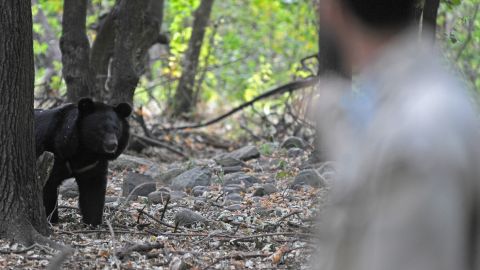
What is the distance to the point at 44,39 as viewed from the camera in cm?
1684

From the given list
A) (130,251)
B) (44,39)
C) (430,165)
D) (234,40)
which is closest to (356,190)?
(430,165)

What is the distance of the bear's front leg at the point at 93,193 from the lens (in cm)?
676

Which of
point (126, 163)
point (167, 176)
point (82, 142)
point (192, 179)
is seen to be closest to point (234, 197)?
point (192, 179)

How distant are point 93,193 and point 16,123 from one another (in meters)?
1.64

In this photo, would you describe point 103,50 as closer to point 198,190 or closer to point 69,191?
point 69,191

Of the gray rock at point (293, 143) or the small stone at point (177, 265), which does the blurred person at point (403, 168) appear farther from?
the gray rock at point (293, 143)

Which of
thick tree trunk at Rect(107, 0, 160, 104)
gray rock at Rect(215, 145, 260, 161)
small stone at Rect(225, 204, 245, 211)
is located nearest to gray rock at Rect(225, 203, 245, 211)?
small stone at Rect(225, 204, 245, 211)

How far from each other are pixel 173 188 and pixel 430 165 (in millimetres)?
7152

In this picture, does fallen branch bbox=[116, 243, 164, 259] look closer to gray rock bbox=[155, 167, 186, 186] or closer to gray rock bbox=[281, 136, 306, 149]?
gray rock bbox=[155, 167, 186, 186]

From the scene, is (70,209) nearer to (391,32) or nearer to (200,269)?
(200,269)

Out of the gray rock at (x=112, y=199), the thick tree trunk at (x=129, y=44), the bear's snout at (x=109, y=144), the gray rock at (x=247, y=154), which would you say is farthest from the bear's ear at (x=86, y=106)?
the gray rock at (x=247, y=154)

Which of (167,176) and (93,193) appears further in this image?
(167,176)

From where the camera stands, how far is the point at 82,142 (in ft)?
23.4

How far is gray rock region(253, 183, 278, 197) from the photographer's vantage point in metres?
8.01
